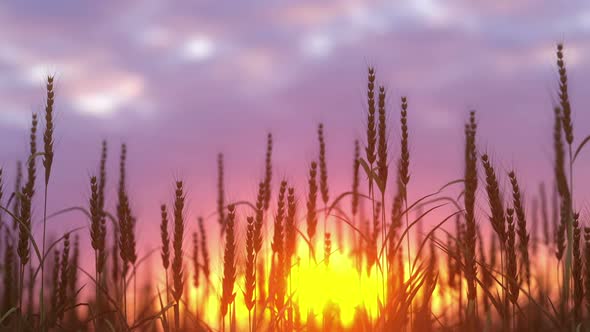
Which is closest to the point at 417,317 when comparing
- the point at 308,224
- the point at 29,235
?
the point at 308,224

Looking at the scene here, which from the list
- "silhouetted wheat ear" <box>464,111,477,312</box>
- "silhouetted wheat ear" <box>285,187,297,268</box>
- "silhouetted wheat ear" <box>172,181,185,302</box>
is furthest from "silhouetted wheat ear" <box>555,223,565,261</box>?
"silhouetted wheat ear" <box>172,181,185,302</box>

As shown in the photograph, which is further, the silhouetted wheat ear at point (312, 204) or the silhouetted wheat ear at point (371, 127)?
the silhouetted wheat ear at point (312, 204)

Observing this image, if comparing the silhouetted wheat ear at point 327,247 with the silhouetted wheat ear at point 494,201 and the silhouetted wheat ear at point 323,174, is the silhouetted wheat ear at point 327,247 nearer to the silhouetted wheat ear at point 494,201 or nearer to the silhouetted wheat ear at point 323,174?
the silhouetted wheat ear at point 323,174

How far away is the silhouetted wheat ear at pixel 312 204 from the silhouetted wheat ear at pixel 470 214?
3.69 feet

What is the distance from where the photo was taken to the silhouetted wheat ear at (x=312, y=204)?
5.01 m

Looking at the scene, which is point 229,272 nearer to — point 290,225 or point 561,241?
point 290,225

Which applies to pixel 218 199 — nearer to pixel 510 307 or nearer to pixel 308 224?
pixel 308 224

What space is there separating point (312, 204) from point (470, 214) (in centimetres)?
154

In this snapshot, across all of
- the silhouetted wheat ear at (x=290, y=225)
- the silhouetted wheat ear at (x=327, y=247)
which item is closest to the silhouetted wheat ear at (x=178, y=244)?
the silhouetted wheat ear at (x=290, y=225)

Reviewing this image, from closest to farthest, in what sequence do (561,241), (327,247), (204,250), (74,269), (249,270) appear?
(249,270)
(327,247)
(561,241)
(74,269)
(204,250)

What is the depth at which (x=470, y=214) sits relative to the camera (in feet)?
12.4

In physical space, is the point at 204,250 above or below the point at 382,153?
below

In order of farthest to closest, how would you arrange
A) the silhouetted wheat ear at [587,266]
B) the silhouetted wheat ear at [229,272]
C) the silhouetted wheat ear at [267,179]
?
the silhouetted wheat ear at [267,179], the silhouetted wheat ear at [229,272], the silhouetted wheat ear at [587,266]

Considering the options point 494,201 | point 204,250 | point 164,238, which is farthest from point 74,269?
point 494,201
